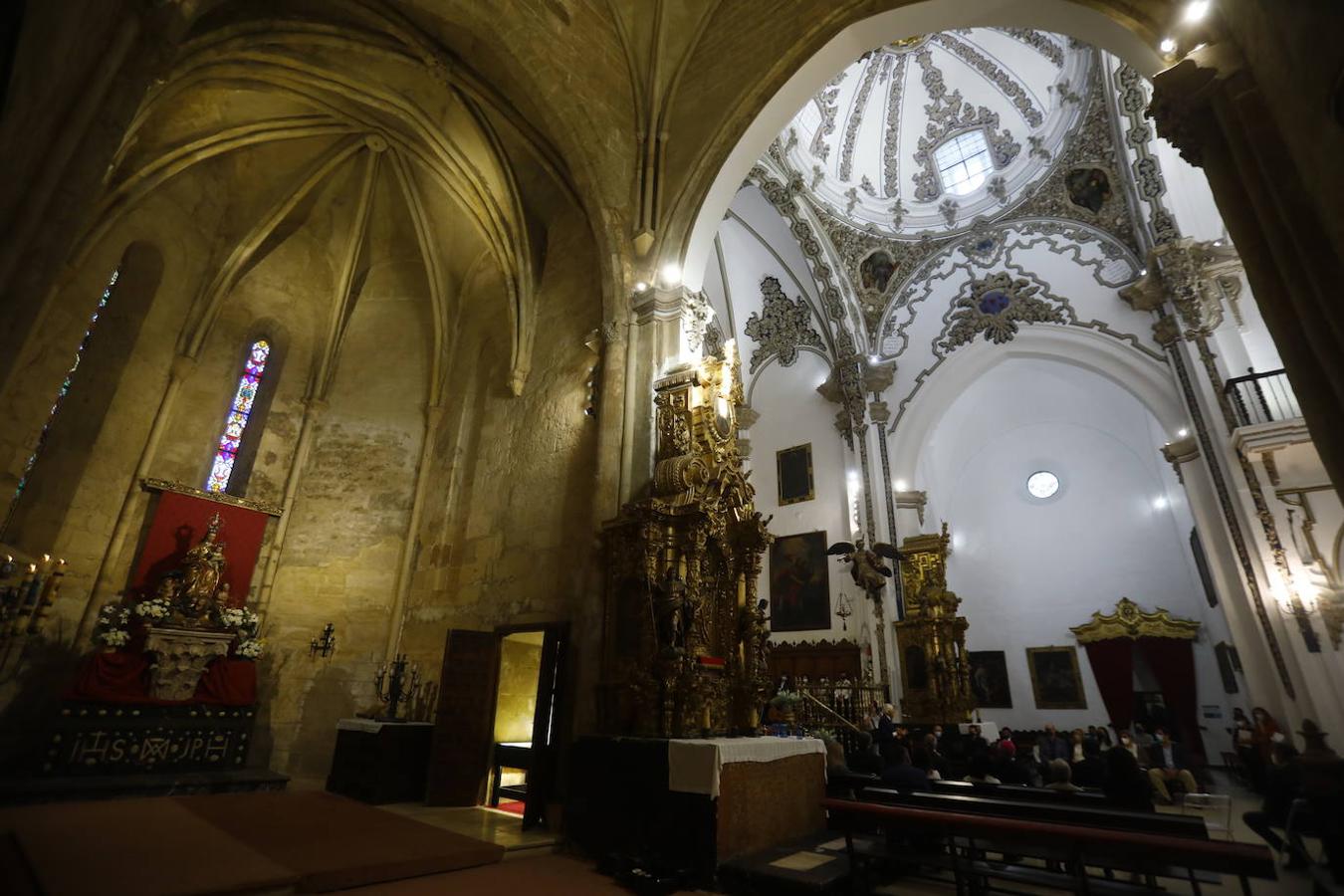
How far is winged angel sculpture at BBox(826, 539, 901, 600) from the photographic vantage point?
42.5 feet

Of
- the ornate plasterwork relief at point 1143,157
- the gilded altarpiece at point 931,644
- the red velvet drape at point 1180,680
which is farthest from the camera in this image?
the red velvet drape at point 1180,680

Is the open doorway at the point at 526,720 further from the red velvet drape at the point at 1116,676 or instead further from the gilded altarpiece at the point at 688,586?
the red velvet drape at the point at 1116,676

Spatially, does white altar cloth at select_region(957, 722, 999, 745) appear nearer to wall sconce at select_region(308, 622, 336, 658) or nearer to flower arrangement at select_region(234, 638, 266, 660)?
wall sconce at select_region(308, 622, 336, 658)

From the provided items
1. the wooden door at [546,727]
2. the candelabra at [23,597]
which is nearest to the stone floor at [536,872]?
the wooden door at [546,727]

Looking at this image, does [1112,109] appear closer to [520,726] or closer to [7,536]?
[520,726]

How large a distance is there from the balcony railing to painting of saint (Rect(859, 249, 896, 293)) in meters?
7.57

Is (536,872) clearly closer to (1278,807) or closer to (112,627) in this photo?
(1278,807)

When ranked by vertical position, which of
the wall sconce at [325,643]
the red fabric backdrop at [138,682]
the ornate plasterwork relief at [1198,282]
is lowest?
the red fabric backdrop at [138,682]

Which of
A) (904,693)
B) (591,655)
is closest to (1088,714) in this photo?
(904,693)

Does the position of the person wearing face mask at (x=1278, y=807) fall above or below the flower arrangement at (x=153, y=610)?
below

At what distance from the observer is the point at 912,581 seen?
1302cm

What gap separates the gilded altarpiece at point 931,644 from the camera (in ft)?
39.1

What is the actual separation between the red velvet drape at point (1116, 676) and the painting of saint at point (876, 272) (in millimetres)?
10455

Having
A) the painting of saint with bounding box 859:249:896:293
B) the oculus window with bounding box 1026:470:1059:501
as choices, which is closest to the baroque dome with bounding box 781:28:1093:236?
the painting of saint with bounding box 859:249:896:293
